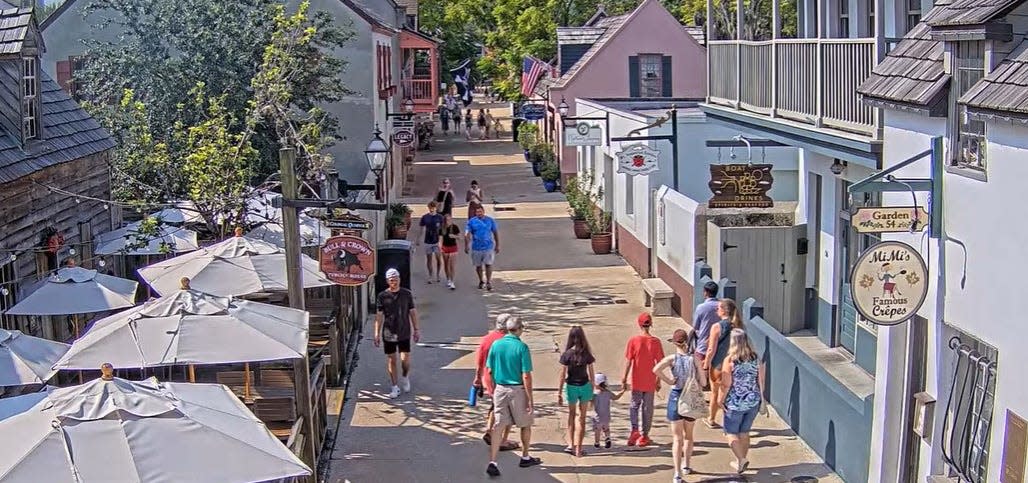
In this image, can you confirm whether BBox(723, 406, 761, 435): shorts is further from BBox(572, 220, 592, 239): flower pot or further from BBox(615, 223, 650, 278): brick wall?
BBox(572, 220, 592, 239): flower pot

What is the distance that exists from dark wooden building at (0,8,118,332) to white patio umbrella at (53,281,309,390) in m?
2.76

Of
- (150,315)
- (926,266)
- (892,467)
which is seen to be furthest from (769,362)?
(150,315)

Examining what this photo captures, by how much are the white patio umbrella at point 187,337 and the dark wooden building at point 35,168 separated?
9.07ft

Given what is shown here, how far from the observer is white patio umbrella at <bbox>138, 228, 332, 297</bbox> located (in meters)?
15.0

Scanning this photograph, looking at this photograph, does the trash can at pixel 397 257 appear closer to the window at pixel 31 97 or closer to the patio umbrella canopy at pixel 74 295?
the patio umbrella canopy at pixel 74 295

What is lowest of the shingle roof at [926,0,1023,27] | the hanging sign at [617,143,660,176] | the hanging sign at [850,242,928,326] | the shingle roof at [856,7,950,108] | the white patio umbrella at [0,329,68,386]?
the white patio umbrella at [0,329,68,386]

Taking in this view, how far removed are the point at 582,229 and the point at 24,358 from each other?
18.9 metres

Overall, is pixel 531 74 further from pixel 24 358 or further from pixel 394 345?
pixel 24 358

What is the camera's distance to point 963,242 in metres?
9.85

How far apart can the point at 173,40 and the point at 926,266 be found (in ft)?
55.4

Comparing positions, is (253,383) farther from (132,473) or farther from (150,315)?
(132,473)

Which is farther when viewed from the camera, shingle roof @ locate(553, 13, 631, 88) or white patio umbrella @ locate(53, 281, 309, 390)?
shingle roof @ locate(553, 13, 631, 88)

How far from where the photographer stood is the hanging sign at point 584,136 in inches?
1101

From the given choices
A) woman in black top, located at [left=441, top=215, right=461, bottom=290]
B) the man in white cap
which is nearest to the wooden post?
the man in white cap
